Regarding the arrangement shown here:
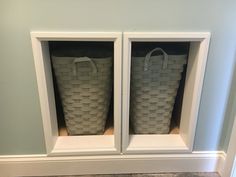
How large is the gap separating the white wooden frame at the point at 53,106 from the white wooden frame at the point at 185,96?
0.13 ft

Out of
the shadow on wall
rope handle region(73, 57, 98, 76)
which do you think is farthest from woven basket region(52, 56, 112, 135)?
the shadow on wall

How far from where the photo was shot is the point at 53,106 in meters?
1.51

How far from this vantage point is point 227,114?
57.8 inches

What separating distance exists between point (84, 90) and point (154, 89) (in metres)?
0.41

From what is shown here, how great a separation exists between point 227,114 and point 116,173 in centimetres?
75

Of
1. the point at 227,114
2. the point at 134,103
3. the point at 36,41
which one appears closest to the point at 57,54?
the point at 36,41

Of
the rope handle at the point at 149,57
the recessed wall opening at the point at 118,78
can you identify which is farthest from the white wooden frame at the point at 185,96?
the rope handle at the point at 149,57

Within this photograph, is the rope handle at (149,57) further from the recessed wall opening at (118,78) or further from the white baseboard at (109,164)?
the white baseboard at (109,164)

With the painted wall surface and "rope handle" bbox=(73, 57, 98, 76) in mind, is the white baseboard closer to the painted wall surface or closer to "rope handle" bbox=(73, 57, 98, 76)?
the painted wall surface

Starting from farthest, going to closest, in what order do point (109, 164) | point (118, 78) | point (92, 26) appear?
point (109, 164) < point (118, 78) < point (92, 26)

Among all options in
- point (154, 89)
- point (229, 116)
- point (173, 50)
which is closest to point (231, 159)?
point (229, 116)

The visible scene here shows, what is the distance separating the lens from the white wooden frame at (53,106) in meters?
1.24

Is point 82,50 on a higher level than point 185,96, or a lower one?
higher

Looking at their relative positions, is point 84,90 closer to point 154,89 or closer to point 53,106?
point 53,106
